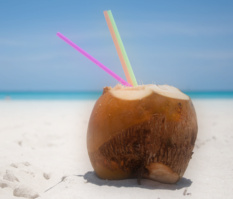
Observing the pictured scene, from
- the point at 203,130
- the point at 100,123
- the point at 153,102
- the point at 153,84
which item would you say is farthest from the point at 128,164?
the point at 203,130

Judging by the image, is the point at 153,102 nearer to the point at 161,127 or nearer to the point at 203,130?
the point at 161,127

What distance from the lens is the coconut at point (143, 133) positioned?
2.13 m

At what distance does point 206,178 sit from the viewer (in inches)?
107

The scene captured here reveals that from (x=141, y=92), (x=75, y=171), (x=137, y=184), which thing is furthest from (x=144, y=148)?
(x=75, y=171)

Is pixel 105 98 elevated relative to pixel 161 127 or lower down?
elevated

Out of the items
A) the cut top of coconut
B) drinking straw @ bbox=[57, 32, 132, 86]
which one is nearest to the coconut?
the cut top of coconut

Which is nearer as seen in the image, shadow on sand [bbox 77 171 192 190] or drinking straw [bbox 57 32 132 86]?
shadow on sand [bbox 77 171 192 190]

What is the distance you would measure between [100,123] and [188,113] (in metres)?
0.73

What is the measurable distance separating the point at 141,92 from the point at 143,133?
334 millimetres

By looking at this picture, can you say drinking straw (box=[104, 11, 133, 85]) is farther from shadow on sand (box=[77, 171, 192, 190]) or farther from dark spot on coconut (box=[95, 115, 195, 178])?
shadow on sand (box=[77, 171, 192, 190])

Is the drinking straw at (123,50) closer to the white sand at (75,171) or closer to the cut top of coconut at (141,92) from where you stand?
the cut top of coconut at (141,92)

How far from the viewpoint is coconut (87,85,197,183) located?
7.00 ft

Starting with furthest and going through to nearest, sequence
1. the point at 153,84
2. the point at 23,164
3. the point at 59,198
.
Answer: the point at 23,164
the point at 153,84
the point at 59,198

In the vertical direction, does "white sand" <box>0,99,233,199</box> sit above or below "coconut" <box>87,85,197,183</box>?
below
